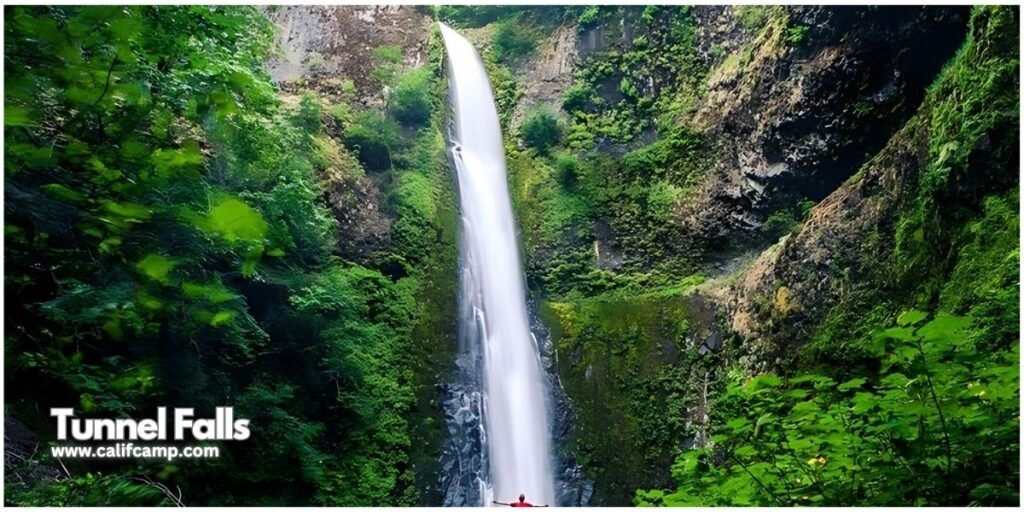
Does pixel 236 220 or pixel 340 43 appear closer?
pixel 236 220

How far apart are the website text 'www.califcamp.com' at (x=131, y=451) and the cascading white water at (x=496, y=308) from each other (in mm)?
4307

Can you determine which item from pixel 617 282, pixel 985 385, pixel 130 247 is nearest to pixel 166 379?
pixel 130 247

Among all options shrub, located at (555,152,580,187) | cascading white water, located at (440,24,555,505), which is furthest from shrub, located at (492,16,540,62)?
shrub, located at (555,152,580,187)

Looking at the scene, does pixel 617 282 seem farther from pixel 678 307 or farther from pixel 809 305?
pixel 809 305

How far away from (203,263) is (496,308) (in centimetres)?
549

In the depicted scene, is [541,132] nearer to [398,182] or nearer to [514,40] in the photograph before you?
[398,182]

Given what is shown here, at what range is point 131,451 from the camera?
4.57 m

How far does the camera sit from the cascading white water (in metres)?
8.91

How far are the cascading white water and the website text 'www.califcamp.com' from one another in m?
4.31

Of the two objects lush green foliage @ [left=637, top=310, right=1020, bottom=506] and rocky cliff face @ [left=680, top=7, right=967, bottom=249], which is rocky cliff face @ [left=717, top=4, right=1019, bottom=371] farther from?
lush green foliage @ [left=637, top=310, right=1020, bottom=506]

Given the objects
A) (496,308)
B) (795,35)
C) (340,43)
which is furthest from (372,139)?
(795,35)

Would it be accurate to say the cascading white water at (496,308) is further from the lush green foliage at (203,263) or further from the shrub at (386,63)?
the shrub at (386,63)

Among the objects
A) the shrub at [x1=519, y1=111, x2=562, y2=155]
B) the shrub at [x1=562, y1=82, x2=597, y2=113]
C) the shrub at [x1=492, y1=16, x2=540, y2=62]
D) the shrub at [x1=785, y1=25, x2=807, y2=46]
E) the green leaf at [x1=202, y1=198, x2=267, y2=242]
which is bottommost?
the green leaf at [x1=202, y1=198, x2=267, y2=242]

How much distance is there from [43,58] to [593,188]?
1121 cm
